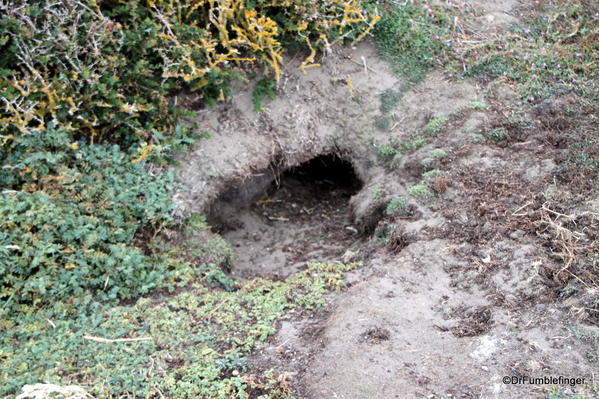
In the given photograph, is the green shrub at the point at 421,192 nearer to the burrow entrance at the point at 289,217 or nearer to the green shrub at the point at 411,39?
the burrow entrance at the point at 289,217

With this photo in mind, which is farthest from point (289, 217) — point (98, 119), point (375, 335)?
point (375, 335)

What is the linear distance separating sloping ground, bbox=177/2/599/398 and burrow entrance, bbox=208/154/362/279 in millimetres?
130

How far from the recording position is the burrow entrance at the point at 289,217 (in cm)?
554

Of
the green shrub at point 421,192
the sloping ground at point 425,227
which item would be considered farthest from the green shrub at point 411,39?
the green shrub at point 421,192

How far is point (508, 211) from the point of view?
181 inches

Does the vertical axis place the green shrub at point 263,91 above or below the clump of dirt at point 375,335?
above

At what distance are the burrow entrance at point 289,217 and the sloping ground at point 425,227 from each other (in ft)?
0.43

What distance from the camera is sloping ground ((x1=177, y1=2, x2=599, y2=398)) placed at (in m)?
3.51

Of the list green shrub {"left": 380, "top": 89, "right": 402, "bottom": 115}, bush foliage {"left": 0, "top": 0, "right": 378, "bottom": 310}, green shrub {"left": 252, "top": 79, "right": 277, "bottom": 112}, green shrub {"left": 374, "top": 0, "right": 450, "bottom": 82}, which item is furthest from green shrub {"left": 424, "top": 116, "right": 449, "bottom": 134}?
green shrub {"left": 252, "top": 79, "right": 277, "bottom": 112}

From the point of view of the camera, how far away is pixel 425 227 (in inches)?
188

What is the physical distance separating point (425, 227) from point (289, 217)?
182 cm

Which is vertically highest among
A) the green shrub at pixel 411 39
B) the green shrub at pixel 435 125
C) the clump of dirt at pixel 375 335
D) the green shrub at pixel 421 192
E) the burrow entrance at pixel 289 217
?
the green shrub at pixel 411 39

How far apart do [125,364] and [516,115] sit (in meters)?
3.96

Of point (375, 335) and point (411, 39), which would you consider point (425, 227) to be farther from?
point (411, 39)
